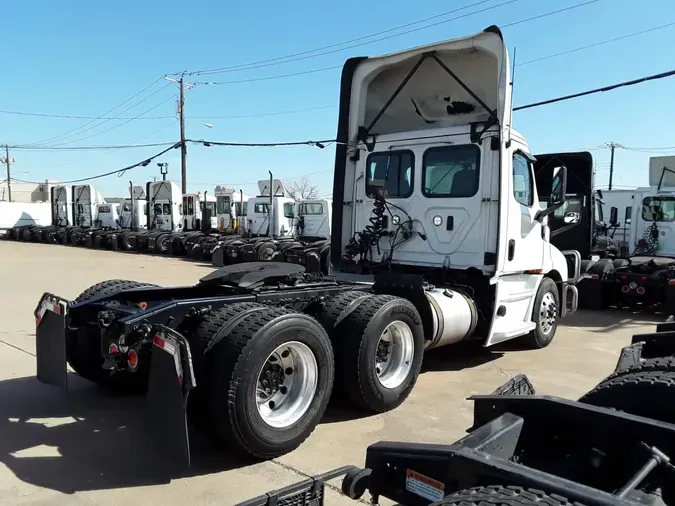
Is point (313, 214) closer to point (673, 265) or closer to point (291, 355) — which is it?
point (673, 265)

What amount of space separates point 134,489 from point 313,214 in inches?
783

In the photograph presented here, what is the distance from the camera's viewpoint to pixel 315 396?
14.1ft

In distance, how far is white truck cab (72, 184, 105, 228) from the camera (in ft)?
116

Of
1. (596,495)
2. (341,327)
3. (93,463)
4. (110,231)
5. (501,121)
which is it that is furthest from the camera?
(110,231)

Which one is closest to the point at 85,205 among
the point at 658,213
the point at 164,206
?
the point at 164,206

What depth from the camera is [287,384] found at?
428 cm

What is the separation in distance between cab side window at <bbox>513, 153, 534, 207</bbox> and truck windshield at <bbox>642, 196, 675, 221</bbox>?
8579 mm

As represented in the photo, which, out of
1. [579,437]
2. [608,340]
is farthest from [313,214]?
[579,437]

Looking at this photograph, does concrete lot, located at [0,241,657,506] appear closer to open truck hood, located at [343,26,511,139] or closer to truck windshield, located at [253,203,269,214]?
open truck hood, located at [343,26,511,139]

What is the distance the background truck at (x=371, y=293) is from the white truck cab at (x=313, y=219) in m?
14.1

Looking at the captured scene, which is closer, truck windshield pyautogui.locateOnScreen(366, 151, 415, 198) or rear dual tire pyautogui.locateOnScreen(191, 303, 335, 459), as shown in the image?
rear dual tire pyautogui.locateOnScreen(191, 303, 335, 459)

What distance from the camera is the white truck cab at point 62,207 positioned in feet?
120

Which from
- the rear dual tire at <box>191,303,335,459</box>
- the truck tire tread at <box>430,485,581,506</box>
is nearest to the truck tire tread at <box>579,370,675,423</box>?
the truck tire tread at <box>430,485,581,506</box>

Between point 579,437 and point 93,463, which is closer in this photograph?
point 579,437
